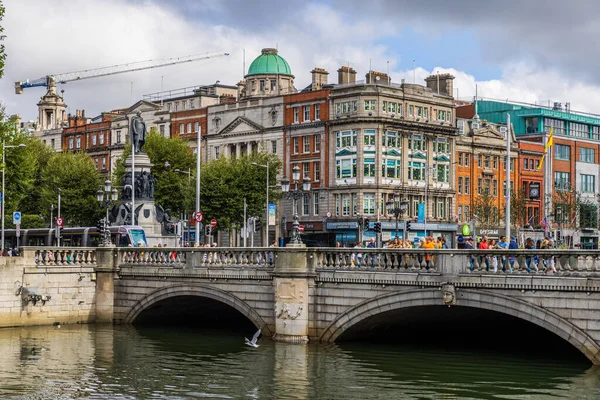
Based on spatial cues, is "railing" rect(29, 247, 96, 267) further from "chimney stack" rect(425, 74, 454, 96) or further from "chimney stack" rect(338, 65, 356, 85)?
"chimney stack" rect(425, 74, 454, 96)

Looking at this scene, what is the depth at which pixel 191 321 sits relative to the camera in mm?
50750

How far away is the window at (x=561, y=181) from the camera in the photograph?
116 meters

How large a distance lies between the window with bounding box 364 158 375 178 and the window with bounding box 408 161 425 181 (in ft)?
15.9

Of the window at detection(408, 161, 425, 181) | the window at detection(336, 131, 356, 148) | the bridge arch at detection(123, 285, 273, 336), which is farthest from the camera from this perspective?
the window at detection(408, 161, 425, 181)

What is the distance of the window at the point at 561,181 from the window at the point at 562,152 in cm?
181

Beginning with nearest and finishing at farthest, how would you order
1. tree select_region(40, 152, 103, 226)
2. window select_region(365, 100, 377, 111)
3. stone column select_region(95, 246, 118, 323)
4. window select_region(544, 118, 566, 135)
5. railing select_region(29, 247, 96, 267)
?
railing select_region(29, 247, 96, 267)
stone column select_region(95, 246, 118, 323)
tree select_region(40, 152, 103, 226)
window select_region(365, 100, 377, 111)
window select_region(544, 118, 566, 135)

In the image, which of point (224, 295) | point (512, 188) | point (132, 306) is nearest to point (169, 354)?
point (224, 295)

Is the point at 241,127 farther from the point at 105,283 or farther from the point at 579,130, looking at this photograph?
the point at 105,283

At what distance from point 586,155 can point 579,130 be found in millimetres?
3038

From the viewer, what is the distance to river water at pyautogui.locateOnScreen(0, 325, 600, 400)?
3025cm

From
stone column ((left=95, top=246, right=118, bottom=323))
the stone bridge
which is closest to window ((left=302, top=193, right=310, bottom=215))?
the stone bridge

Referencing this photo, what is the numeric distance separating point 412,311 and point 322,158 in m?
61.3

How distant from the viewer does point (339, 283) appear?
37625mm

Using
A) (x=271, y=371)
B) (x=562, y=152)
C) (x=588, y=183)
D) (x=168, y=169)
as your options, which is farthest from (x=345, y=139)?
(x=271, y=371)
